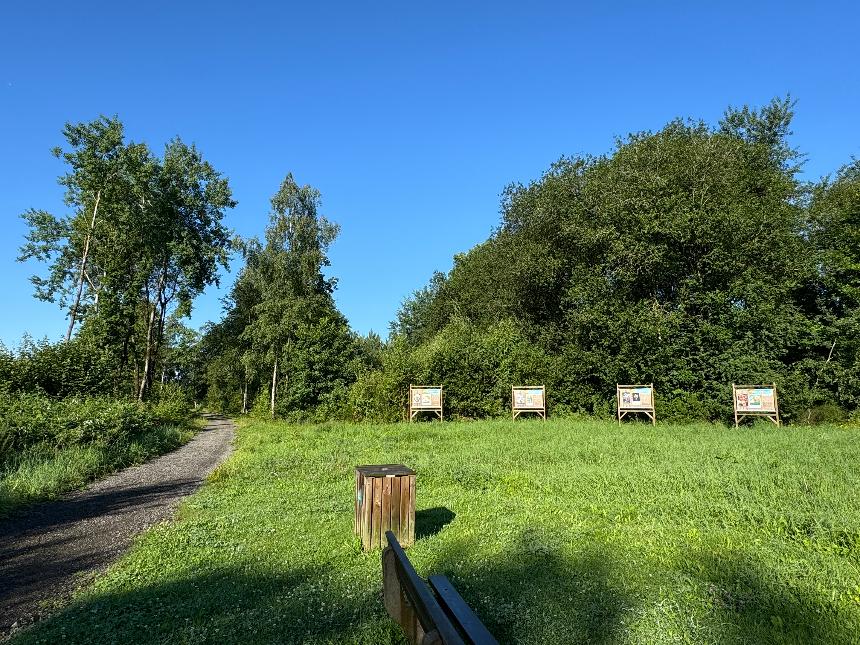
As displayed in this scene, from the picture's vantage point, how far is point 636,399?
783 inches

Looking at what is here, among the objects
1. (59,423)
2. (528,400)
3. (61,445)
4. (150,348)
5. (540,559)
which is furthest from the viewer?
(150,348)

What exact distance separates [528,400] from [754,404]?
26.6 ft

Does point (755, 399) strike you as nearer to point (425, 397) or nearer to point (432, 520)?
point (425, 397)

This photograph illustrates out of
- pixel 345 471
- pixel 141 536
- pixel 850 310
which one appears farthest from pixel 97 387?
pixel 850 310

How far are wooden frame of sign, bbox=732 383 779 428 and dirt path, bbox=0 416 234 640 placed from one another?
17.8 metres

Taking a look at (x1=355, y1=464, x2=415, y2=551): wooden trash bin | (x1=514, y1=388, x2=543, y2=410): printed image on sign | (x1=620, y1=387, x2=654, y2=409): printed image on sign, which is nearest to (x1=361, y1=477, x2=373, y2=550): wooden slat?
(x1=355, y1=464, x2=415, y2=551): wooden trash bin

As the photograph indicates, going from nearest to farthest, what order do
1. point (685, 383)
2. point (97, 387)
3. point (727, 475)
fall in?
1. point (727, 475)
2. point (97, 387)
3. point (685, 383)

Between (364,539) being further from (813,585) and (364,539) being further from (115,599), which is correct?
(813,585)

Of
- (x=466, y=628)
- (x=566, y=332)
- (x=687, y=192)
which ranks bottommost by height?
(x=466, y=628)

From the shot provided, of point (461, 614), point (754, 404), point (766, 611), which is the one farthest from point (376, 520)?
point (754, 404)

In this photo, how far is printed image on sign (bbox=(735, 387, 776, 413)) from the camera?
1809 cm

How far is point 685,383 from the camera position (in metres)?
21.1

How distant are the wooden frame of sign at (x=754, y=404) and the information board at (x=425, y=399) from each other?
429 inches

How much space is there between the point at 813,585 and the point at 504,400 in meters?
18.0
